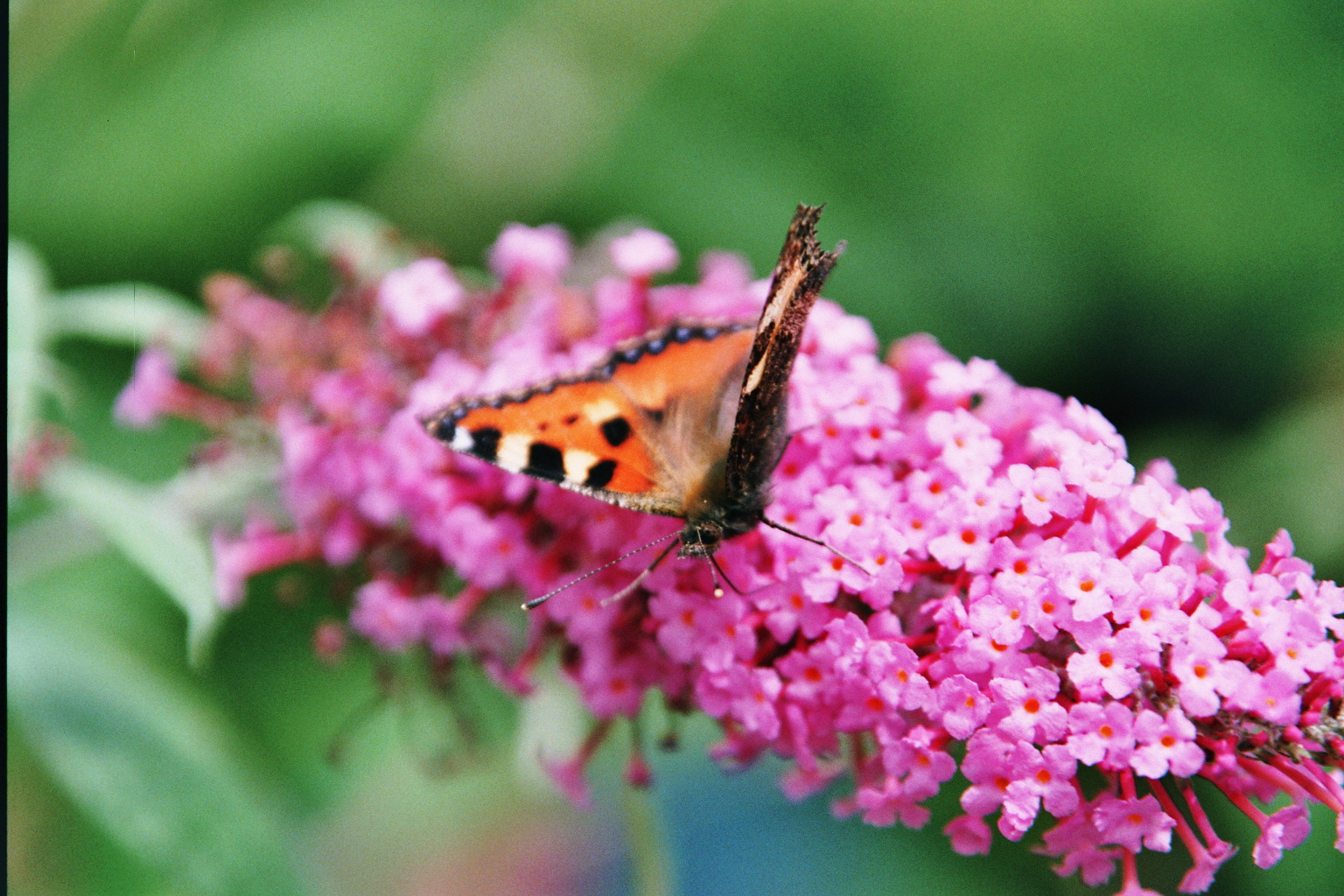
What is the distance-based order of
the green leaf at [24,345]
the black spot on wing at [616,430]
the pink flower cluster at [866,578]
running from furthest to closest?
the green leaf at [24,345], the black spot on wing at [616,430], the pink flower cluster at [866,578]

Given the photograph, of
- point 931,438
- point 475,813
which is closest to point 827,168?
point 931,438

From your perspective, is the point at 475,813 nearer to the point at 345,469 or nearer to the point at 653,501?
the point at 345,469

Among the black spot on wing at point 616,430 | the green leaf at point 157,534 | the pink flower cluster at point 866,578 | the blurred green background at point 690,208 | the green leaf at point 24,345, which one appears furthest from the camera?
the blurred green background at point 690,208

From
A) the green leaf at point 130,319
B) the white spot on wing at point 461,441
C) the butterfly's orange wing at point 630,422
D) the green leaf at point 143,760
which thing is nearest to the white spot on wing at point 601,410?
the butterfly's orange wing at point 630,422

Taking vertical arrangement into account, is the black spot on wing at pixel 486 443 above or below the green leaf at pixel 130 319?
below

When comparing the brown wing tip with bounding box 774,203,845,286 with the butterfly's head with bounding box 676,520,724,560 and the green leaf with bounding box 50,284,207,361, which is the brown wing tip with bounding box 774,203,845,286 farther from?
the green leaf with bounding box 50,284,207,361

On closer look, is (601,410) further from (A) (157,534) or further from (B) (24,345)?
(B) (24,345)

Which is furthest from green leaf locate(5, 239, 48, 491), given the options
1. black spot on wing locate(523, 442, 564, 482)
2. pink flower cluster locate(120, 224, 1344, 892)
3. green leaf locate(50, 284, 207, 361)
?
black spot on wing locate(523, 442, 564, 482)

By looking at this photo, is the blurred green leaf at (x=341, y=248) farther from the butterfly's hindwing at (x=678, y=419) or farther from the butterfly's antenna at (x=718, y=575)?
the butterfly's antenna at (x=718, y=575)
